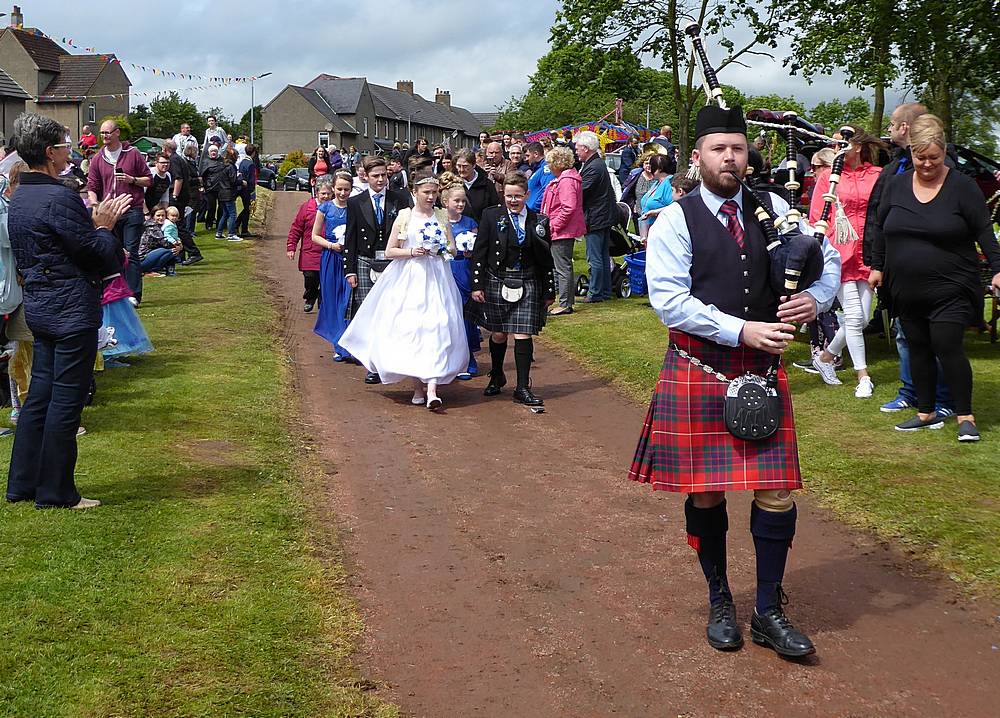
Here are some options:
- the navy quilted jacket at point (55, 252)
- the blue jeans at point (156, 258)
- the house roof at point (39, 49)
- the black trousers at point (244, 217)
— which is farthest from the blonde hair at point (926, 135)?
the house roof at point (39, 49)

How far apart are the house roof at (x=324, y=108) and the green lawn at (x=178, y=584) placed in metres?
99.5

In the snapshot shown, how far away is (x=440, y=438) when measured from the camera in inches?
341

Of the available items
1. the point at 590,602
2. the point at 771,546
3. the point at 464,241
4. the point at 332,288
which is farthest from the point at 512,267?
the point at 771,546

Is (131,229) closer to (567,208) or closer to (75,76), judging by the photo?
(567,208)

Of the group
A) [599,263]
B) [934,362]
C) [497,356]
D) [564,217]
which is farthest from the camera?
[599,263]

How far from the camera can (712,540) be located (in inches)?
189

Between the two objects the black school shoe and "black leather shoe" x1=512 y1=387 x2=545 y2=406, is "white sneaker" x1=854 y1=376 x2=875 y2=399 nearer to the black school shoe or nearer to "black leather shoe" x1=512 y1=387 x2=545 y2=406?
the black school shoe

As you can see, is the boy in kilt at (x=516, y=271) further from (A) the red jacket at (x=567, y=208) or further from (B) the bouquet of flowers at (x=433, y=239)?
(A) the red jacket at (x=567, y=208)

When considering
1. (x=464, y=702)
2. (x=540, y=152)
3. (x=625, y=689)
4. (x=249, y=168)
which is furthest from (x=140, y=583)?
(x=249, y=168)

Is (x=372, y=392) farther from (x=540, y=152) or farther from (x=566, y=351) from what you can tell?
(x=540, y=152)

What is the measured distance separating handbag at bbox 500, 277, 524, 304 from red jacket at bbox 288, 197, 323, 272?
543cm

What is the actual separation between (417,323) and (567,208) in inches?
219

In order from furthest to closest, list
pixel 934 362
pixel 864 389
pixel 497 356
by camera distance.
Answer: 1. pixel 497 356
2. pixel 864 389
3. pixel 934 362

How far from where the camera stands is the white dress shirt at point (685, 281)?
4.38 meters
